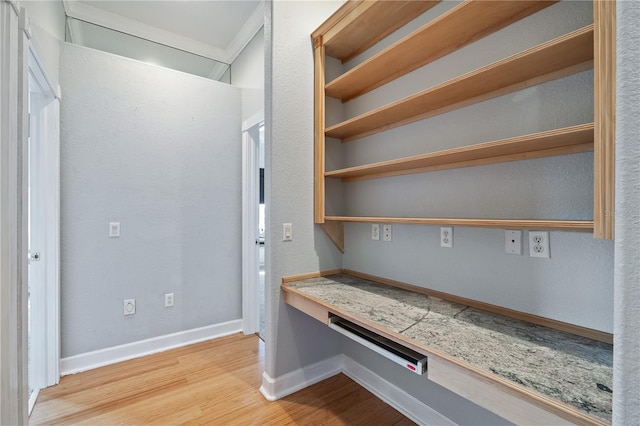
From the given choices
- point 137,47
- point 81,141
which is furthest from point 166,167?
point 137,47

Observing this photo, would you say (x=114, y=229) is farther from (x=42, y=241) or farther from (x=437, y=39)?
(x=437, y=39)

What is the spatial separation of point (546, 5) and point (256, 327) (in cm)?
312

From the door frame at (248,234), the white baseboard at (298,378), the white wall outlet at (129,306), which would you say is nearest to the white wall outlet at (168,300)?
the white wall outlet at (129,306)

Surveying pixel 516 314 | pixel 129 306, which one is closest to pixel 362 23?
Result: pixel 516 314

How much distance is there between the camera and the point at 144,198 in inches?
97.7

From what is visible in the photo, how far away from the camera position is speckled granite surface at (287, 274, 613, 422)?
2.66ft

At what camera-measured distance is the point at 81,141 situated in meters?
2.23

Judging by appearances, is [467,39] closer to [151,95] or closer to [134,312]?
[151,95]

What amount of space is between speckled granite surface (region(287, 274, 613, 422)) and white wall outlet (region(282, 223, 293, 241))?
48cm

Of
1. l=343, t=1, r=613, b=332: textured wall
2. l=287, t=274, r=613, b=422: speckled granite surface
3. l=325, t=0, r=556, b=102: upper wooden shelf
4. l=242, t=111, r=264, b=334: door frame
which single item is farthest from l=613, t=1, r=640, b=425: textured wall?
l=242, t=111, r=264, b=334: door frame

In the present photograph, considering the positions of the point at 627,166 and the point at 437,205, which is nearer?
the point at 627,166

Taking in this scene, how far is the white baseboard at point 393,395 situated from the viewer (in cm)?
161

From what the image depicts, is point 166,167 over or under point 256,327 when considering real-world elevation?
over

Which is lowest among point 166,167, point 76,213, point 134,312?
point 134,312
